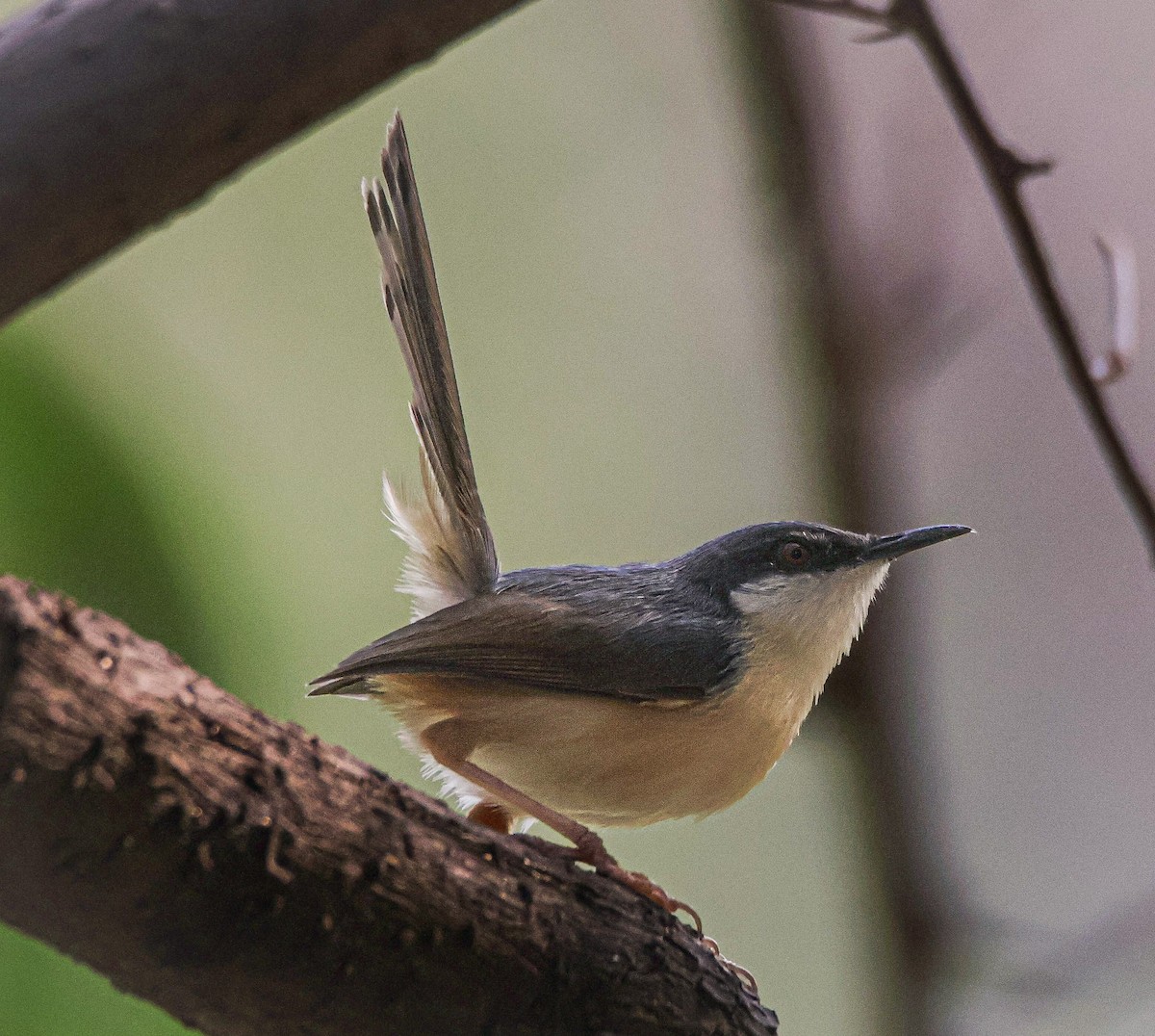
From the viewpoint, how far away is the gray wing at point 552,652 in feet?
7.99

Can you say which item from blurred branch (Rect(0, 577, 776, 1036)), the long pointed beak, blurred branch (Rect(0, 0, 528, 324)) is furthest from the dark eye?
blurred branch (Rect(0, 0, 528, 324))

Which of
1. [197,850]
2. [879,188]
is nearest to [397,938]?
[197,850]

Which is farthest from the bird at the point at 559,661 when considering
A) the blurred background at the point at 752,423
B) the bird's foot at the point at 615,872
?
the blurred background at the point at 752,423

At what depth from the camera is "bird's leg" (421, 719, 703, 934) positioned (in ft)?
7.61

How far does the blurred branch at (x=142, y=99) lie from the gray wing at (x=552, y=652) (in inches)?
49.6

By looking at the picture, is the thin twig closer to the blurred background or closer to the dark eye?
the dark eye

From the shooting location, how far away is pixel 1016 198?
6.84ft

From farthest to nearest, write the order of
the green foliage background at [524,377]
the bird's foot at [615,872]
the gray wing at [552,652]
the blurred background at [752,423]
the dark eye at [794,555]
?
1. the green foliage background at [524,377]
2. the blurred background at [752,423]
3. the dark eye at [794,555]
4. the gray wing at [552,652]
5. the bird's foot at [615,872]

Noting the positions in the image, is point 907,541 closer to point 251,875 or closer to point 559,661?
point 559,661

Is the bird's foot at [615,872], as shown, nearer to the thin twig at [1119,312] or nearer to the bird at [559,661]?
the bird at [559,661]

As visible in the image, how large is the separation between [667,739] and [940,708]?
3.08 metres

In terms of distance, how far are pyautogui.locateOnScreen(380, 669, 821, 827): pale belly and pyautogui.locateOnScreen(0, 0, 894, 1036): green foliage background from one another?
1511 millimetres

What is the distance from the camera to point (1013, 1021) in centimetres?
560

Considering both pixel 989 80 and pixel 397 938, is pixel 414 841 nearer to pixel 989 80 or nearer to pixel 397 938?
pixel 397 938
